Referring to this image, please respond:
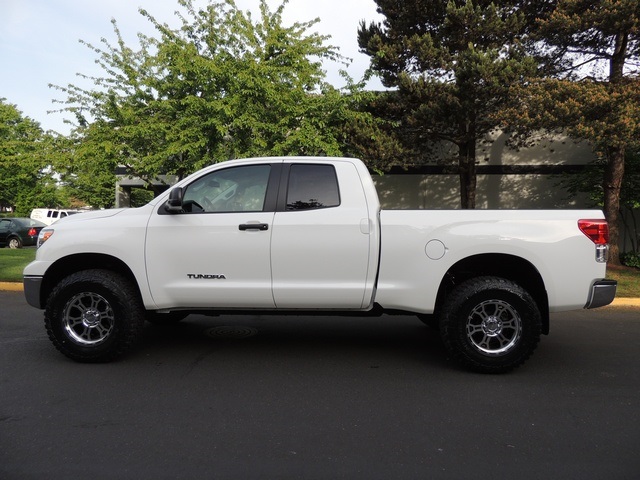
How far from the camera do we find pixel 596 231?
14.7ft

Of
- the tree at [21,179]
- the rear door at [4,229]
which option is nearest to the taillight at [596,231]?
the rear door at [4,229]

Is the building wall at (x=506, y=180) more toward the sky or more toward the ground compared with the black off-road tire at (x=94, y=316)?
more toward the sky

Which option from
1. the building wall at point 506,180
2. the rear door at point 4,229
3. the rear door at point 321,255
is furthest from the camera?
the rear door at point 4,229

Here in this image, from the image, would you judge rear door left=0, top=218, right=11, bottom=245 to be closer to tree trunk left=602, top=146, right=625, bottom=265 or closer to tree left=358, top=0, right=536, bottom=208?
tree left=358, top=0, right=536, bottom=208

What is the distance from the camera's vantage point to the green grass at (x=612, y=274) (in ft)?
31.8

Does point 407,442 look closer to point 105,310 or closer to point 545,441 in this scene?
point 545,441

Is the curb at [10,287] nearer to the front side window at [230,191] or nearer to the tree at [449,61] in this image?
the front side window at [230,191]

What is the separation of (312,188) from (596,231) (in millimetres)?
2645

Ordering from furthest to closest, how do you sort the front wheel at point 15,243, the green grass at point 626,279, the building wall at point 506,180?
1. the front wheel at point 15,243
2. the building wall at point 506,180
3. the green grass at point 626,279

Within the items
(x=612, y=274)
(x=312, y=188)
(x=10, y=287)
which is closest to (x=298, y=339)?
(x=312, y=188)

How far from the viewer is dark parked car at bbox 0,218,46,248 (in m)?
20.8

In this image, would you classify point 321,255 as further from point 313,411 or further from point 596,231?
point 596,231

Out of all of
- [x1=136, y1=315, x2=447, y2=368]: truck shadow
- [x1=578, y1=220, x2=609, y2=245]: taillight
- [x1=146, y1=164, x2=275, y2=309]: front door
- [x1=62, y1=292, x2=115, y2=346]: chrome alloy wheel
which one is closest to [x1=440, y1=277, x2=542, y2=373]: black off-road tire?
[x1=136, y1=315, x2=447, y2=368]: truck shadow

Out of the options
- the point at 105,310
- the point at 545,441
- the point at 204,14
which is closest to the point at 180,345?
the point at 105,310
